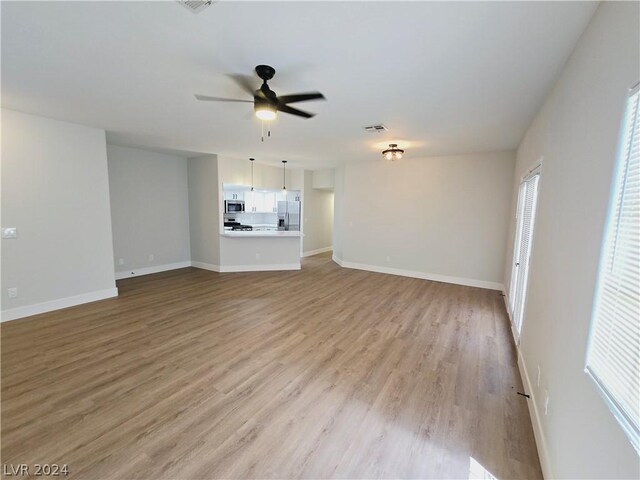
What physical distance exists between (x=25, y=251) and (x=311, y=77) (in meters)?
4.36

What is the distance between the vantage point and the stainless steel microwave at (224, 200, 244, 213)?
6336mm

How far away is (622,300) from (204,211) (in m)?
6.77

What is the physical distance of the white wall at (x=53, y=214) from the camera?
3496mm

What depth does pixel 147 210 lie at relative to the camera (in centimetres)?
597

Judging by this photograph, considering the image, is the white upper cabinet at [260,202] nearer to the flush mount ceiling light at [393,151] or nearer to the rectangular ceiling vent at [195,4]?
the flush mount ceiling light at [393,151]

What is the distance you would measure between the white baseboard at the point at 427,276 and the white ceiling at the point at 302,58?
299cm

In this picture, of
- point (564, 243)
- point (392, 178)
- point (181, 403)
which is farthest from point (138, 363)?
point (392, 178)

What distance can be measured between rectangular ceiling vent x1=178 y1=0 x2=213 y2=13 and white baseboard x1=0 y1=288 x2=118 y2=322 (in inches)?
176

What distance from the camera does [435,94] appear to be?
2605 millimetres

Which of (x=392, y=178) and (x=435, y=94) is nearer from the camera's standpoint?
(x=435, y=94)

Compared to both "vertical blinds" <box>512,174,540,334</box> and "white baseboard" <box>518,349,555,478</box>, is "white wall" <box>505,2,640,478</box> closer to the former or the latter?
"white baseboard" <box>518,349,555,478</box>

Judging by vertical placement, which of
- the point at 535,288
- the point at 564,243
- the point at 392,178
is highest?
the point at 392,178

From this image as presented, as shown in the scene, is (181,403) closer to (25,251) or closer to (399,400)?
(399,400)

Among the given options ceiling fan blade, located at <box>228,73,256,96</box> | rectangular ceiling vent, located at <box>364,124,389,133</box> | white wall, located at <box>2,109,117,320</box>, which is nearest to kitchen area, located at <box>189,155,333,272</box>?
white wall, located at <box>2,109,117,320</box>
